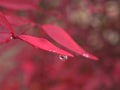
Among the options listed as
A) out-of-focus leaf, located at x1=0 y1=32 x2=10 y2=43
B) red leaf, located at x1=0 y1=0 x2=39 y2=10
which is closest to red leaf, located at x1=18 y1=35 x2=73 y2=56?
out-of-focus leaf, located at x1=0 y1=32 x2=10 y2=43

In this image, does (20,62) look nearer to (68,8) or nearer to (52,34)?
(68,8)

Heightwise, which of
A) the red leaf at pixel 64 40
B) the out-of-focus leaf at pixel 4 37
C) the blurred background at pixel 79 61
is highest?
the out-of-focus leaf at pixel 4 37

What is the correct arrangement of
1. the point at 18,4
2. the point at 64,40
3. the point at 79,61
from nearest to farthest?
the point at 64,40, the point at 18,4, the point at 79,61

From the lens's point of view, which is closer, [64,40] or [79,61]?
[64,40]

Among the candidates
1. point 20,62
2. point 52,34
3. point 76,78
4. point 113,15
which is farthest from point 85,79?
point 52,34

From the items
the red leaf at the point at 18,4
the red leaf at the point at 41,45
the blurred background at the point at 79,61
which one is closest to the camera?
the red leaf at the point at 41,45

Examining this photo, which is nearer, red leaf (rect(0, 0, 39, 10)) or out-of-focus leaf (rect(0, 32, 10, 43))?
out-of-focus leaf (rect(0, 32, 10, 43))

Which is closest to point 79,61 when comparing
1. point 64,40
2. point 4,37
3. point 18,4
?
point 18,4

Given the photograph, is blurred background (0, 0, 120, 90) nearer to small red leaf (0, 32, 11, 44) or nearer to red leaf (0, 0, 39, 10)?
red leaf (0, 0, 39, 10)

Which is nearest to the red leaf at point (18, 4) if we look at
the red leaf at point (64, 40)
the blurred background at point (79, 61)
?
the red leaf at point (64, 40)

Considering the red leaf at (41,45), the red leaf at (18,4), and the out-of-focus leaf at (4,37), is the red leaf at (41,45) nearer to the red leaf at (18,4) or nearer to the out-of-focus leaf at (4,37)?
the out-of-focus leaf at (4,37)

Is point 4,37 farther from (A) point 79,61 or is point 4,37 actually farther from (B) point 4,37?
(A) point 79,61
